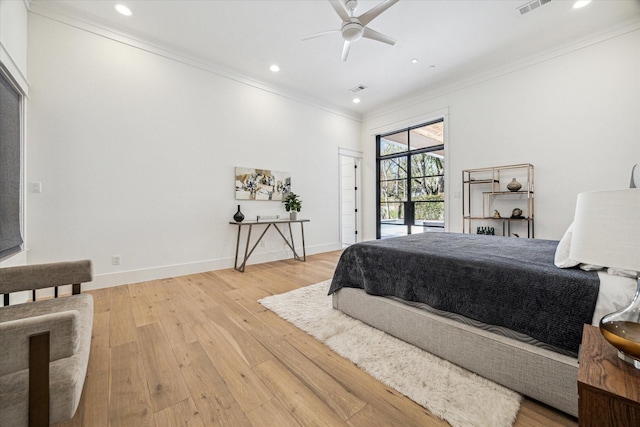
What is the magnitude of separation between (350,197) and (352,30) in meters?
4.02

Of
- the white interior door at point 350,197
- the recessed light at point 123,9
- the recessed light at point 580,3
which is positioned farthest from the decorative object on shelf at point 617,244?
A: the white interior door at point 350,197

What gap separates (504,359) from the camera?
1357 millimetres

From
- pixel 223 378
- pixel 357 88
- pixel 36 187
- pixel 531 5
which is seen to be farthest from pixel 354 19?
pixel 36 187

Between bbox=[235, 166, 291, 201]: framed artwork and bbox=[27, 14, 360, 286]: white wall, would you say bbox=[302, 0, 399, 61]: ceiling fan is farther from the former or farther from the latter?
bbox=[235, 166, 291, 201]: framed artwork

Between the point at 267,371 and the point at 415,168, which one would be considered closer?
the point at 267,371

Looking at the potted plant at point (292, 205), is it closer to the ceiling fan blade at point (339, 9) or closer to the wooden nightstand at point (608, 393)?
the ceiling fan blade at point (339, 9)

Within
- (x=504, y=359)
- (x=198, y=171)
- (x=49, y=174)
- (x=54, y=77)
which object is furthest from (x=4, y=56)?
(x=504, y=359)

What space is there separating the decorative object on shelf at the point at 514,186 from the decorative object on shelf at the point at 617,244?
138 inches

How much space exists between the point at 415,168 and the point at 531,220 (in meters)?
2.21

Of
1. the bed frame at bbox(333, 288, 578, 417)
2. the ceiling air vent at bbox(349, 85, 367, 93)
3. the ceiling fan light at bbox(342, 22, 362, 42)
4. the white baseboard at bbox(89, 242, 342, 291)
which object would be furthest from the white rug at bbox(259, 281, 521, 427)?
the ceiling air vent at bbox(349, 85, 367, 93)

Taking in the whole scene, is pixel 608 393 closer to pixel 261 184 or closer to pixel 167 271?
pixel 167 271

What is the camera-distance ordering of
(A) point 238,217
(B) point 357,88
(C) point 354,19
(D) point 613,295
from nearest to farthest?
(D) point 613,295 < (C) point 354,19 < (A) point 238,217 < (B) point 357,88

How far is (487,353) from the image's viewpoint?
1419 mm

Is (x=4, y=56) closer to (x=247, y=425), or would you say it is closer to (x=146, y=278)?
(x=146, y=278)
